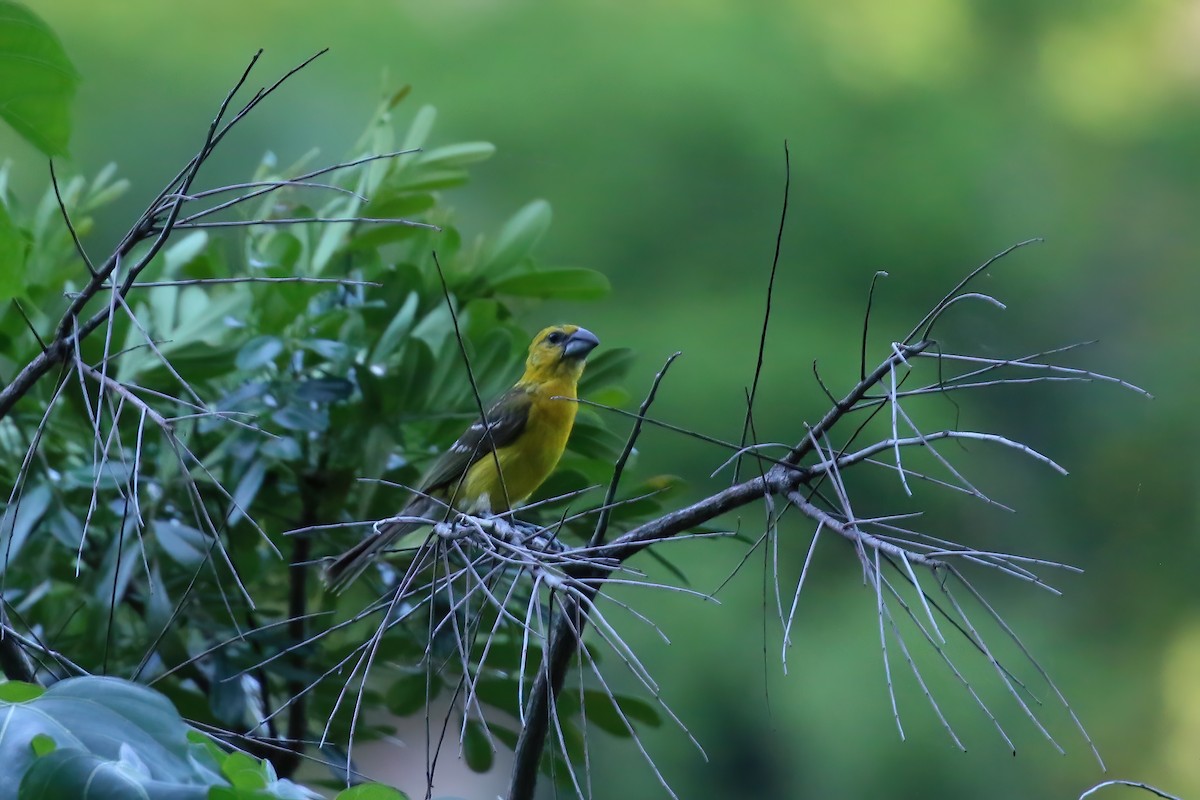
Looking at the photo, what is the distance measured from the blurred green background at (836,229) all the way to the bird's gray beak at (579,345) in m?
0.45

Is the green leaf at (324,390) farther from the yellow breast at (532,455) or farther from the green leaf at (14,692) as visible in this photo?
the green leaf at (14,692)

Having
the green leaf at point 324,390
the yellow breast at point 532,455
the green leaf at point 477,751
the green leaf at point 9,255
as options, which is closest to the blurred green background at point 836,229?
the yellow breast at point 532,455

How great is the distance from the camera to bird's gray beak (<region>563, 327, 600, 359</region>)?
120 centimetres

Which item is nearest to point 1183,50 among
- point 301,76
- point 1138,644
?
point 1138,644

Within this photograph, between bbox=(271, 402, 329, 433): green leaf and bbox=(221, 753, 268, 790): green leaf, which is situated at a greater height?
bbox=(221, 753, 268, 790): green leaf

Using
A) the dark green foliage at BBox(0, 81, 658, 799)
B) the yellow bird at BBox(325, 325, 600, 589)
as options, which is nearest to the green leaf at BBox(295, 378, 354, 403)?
the dark green foliage at BBox(0, 81, 658, 799)

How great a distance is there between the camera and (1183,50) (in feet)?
7.39

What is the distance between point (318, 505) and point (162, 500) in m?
0.12

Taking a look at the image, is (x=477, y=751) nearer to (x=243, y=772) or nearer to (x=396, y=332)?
(x=396, y=332)

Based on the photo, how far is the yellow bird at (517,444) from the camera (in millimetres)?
954

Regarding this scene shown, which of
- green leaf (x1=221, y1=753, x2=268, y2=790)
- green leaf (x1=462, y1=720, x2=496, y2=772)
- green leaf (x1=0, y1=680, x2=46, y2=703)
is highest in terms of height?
green leaf (x1=0, y1=680, x2=46, y2=703)

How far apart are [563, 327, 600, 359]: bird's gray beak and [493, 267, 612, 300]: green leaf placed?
195mm

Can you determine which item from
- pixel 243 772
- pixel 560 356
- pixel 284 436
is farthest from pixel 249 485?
pixel 243 772

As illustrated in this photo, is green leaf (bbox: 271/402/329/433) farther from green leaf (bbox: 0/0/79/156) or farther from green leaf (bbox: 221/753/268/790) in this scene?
green leaf (bbox: 221/753/268/790)
